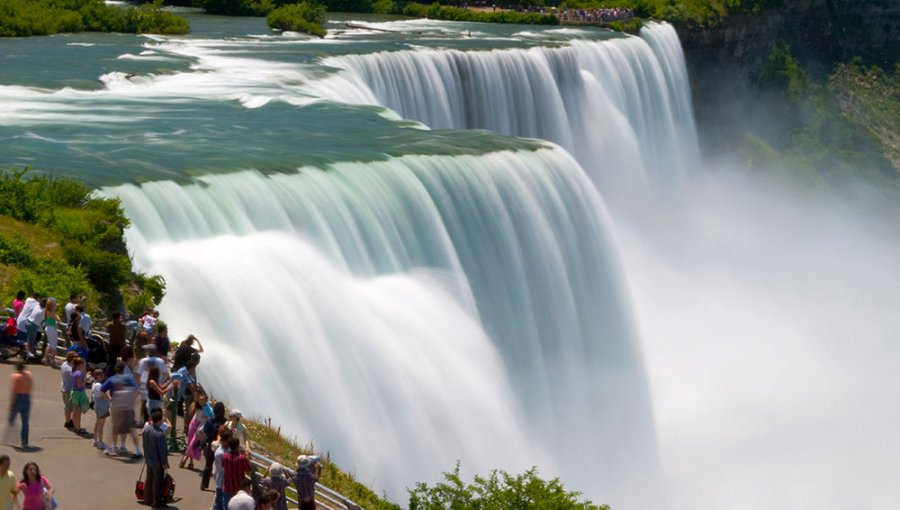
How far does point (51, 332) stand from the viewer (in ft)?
63.1

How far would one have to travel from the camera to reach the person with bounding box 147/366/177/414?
16.8 m

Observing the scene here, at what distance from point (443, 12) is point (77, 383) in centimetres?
5010

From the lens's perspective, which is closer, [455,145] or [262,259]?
[262,259]

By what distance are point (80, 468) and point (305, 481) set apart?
2.98m

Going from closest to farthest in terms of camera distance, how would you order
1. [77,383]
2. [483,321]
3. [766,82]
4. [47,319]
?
1. [77,383]
2. [47,319]
3. [483,321]
4. [766,82]

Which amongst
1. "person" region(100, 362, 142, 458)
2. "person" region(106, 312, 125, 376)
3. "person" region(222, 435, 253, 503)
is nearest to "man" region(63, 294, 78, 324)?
"person" region(106, 312, 125, 376)

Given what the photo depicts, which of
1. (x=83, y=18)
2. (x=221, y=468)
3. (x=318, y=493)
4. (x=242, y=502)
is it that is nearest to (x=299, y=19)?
(x=83, y=18)

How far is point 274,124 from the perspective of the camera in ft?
112

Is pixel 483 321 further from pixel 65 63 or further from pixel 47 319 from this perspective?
pixel 65 63

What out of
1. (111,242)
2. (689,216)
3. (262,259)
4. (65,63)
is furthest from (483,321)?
(689,216)

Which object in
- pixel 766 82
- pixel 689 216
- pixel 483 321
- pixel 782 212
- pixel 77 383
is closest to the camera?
pixel 77 383

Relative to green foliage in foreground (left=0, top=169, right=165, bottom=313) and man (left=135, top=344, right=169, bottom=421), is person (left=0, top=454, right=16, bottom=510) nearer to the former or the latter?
man (left=135, top=344, right=169, bottom=421)

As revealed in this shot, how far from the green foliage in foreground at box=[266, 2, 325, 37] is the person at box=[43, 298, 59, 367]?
3459cm

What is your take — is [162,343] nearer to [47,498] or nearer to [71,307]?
[71,307]
